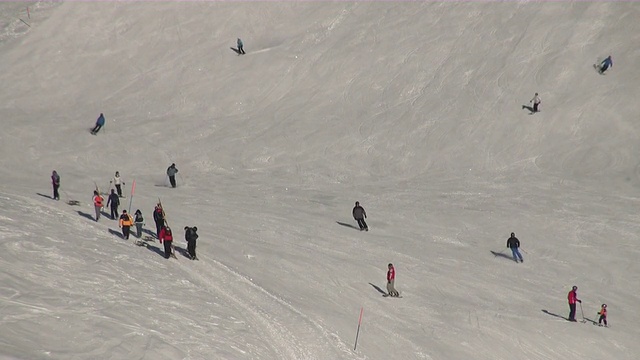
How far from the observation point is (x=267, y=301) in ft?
74.0

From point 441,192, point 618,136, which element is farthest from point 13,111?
point 618,136

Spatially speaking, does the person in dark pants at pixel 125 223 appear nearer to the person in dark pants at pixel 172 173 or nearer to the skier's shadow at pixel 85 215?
the skier's shadow at pixel 85 215

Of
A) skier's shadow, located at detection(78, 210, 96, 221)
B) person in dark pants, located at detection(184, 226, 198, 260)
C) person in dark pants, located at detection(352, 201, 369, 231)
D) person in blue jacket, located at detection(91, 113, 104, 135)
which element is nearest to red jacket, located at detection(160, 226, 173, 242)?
person in dark pants, located at detection(184, 226, 198, 260)

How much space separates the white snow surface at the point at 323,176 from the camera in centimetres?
2177

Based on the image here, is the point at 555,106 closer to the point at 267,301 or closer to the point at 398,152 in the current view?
the point at 398,152

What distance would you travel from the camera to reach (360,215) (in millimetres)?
31141

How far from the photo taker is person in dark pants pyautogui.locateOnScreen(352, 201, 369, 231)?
3109cm

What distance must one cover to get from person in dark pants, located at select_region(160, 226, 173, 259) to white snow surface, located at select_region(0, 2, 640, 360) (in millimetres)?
420

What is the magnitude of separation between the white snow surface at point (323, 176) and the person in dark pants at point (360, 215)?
2.12 feet

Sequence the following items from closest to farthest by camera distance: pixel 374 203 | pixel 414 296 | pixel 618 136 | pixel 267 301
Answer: pixel 267 301, pixel 414 296, pixel 374 203, pixel 618 136

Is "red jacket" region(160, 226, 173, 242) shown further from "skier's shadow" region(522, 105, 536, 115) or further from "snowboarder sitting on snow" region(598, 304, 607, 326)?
"skier's shadow" region(522, 105, 536, 115)

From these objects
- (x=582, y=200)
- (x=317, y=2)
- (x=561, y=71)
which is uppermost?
(x=317, y=2)

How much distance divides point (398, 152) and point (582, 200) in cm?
902

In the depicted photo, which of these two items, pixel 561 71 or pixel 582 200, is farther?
pixel 561 71
